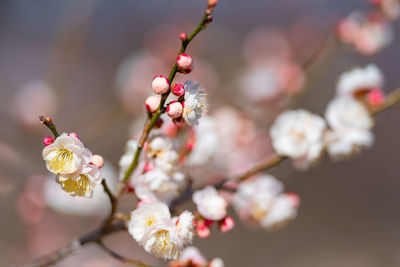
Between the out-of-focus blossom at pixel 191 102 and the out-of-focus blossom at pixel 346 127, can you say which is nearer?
the out-of-focus blossom at pixel 191 102

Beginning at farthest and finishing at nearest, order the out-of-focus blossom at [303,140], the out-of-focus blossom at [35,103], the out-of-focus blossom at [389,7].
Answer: the out-of-focus blossom at [35,103]
the out-of-focus blossom at [389,7]
the out-of-focus blossom at [303,140]

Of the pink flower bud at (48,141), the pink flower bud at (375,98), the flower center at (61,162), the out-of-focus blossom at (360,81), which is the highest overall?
the out-of-focus blossom at (360,81)

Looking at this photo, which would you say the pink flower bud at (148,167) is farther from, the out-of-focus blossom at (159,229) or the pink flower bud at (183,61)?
the pink flower bud at (183,61)

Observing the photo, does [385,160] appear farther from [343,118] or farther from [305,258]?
[343,118]

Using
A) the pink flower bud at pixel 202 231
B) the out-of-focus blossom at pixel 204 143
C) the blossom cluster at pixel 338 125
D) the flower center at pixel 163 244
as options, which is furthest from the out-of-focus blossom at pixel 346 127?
the flower center at pixel 163 244

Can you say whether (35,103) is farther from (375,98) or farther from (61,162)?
(375,98)

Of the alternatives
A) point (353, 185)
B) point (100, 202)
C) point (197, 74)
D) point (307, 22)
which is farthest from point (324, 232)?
point (100, 202)
